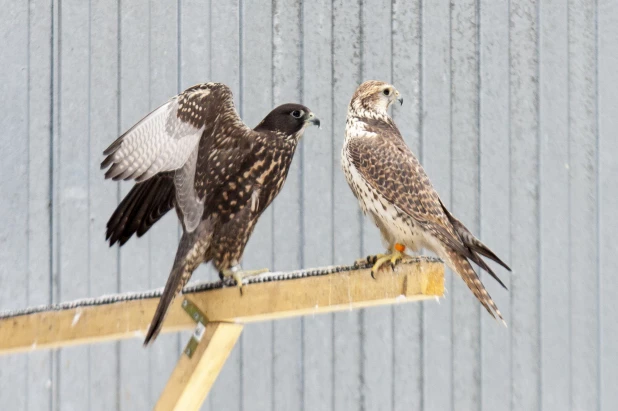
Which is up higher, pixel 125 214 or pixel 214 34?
pixel 214 34

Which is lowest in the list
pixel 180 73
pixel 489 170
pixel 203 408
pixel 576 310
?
pixel 203 408

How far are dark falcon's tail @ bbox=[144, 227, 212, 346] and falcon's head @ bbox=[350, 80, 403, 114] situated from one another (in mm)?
585

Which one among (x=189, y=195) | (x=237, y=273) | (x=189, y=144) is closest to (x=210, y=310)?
(x=237, y=273)

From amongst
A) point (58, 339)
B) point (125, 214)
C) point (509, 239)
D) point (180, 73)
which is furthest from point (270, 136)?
point (509, 239)

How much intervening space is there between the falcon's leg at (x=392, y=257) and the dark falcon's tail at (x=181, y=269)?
1.60ft

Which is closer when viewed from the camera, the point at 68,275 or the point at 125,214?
the point at 125,214

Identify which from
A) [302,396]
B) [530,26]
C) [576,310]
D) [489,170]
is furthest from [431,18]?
[302,396]

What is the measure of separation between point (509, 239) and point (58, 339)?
68.6 inches

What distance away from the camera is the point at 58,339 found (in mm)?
2623

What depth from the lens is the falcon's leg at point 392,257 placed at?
2.26 m

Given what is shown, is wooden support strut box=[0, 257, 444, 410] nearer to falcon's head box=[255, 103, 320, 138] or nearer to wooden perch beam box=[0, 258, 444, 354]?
wooden perch beam box=[0, 258, 444, 354]

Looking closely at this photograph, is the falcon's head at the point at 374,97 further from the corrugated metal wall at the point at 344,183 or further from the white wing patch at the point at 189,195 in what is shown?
the corrugated metal wall at the point at 344,183

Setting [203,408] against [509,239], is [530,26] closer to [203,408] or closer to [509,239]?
[509,239]

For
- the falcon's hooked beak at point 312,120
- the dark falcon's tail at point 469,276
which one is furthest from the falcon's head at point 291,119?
the dark falcon's tail at point 469,276
